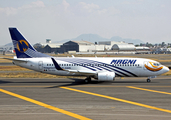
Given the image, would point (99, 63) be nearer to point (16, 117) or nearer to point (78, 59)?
point (78, 59)

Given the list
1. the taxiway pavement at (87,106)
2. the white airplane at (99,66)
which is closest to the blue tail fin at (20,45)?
the white airplane at (99,66)

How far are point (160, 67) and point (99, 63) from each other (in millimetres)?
10120

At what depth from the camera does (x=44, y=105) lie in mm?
19656

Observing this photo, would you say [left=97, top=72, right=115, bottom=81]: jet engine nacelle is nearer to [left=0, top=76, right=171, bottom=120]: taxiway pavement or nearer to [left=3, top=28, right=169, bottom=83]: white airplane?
[left=3, top=28, right=169, bottom=83]: white airplane

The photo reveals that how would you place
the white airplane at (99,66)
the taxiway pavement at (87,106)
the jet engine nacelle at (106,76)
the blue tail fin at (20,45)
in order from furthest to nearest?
the blue tail fin at (20,45), the white airplane at (99,66), the jet engine nacelle at (106,76), the taxiway pavement at (87,106)

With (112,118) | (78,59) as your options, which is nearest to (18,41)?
(78,59)

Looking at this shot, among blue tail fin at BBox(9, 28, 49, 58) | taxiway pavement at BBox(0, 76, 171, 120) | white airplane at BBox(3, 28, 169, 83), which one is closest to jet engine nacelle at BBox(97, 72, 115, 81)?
white airplane at BBox(3, 28, 169, 83)

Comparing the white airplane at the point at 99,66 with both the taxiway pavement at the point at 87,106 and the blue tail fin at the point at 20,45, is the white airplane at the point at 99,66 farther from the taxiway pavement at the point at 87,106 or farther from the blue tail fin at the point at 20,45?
the taxiway pavement at the point at 87,106

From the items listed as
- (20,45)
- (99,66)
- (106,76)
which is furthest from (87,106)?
(20,45)

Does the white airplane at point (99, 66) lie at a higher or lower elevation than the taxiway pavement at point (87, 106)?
higher

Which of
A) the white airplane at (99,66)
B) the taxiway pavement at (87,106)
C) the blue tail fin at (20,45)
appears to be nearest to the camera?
the taxiway pavement at (87,106)

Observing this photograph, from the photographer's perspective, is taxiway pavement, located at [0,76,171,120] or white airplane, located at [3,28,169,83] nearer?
taxiway pavement, located at [0,76,171,120]

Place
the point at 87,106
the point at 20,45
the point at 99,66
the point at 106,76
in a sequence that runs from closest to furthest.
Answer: the point at 87,106
the point at 106,76
the point at 99,66
the point at 20,45

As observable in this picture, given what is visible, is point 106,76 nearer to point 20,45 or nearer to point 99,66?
point 99,66
